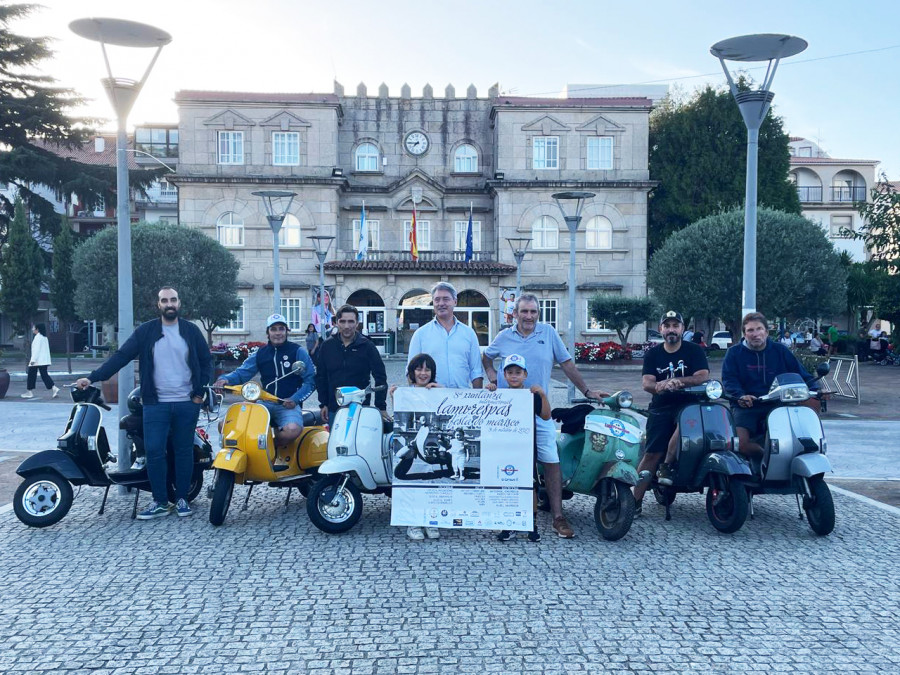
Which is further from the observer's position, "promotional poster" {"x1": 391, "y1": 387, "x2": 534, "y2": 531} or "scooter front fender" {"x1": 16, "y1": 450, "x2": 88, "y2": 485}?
"scooter front fender" {"x1": 16, "y1": 450, "x2": 88, "y2": 485}

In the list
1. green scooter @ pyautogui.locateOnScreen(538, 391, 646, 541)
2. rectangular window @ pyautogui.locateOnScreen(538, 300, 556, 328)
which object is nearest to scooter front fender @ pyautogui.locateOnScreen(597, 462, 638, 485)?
green scooter @ pyautogui.locateOnScreen(538, 391, 646, 541)

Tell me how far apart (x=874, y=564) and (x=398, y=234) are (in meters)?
36.5

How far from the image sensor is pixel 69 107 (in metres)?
35.0

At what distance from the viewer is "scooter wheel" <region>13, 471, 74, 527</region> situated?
256 inches

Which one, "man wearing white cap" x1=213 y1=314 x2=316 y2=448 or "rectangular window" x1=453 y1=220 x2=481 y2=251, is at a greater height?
"rectangular window" x1=453 y1=220 x2=481 y2=251

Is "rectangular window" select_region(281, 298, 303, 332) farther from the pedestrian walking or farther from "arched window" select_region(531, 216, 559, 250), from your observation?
the pedestrian walking

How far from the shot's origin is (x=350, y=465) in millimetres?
6270

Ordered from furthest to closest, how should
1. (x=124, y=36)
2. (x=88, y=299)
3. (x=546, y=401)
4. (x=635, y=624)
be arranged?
(x=88, y=299)
(x=124, y=36)
(x=546, y=401)
(x=635, y=624)

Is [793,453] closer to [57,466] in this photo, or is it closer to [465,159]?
[57,466]

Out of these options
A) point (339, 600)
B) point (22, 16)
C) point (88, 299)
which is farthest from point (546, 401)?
point (22, 16)

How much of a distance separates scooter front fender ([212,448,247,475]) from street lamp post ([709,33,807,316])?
6.41 metres

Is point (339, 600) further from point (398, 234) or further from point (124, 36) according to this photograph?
point (398, 234)

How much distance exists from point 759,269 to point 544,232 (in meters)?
12.1

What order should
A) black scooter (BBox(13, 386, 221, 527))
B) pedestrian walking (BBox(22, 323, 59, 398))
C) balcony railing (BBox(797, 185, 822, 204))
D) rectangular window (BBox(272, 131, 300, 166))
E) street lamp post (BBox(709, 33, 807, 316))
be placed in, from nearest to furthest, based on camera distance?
black scooter (BBox(13, 386, 221, 527)), street lamp post (BBox(709, 33, 807, 316)), pedestrian walking (BBox(22, 323, 59, 398)), rectangular window (BBox(272, 131, 300, 166)), balcony railing (BBox(797, 185, 822, 204))
